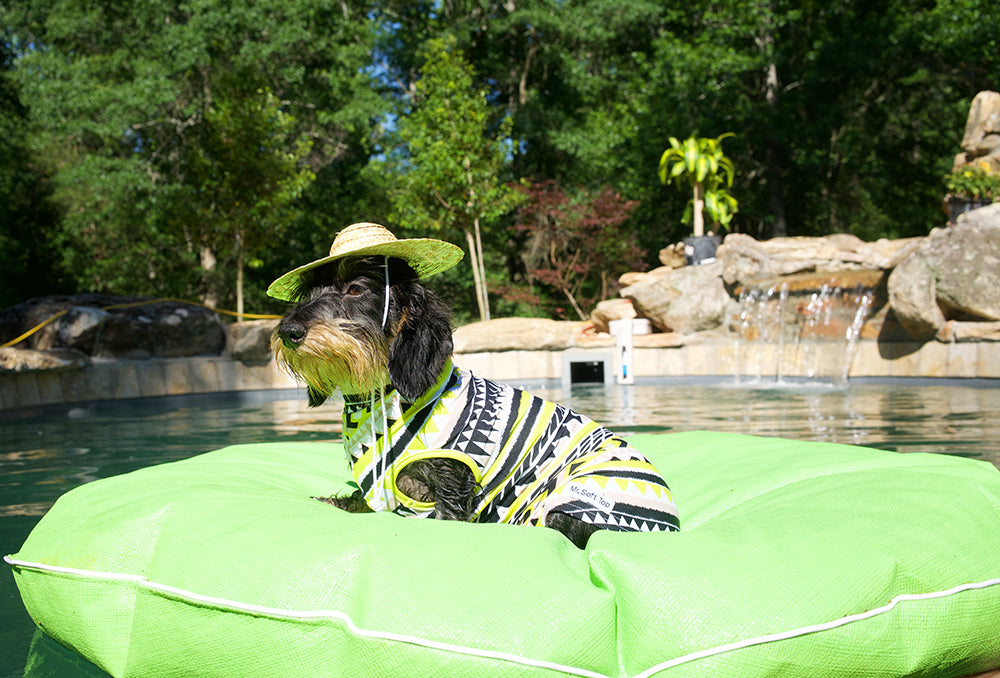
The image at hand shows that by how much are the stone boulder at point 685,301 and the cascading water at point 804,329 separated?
0.53 metres

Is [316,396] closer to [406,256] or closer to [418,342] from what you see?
[418,342]

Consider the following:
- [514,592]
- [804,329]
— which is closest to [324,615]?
[514,592]

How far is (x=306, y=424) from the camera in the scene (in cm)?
781

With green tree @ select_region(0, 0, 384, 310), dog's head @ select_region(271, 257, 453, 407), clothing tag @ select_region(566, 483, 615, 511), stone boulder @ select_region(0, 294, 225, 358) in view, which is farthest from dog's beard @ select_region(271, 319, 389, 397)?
green tree @ select_region(0, 0, 384, 310)

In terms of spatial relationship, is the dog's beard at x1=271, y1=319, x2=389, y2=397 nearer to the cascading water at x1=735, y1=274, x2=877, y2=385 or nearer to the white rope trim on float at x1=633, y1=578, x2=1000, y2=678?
the white rope trim on float at x1=633, y1=578, x2=1000, y2=678

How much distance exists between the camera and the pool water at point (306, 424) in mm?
4445

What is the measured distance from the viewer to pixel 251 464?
11.6 ft

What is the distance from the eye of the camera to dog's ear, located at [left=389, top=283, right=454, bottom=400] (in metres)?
2.69

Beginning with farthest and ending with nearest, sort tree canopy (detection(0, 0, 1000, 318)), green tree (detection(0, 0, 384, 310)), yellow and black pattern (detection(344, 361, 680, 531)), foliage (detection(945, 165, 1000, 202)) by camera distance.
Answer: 1. tree canopy (detection(0, 0, 1000, 318))
2. green tree (detection(0, 0, 384, 310))
3. foliage (detection(945, 165, 1000, 202))
4. yellow and black pattern (detection(344, 361, 680, 531))

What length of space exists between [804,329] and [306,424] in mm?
8675

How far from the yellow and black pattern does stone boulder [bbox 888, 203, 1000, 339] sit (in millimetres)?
9746

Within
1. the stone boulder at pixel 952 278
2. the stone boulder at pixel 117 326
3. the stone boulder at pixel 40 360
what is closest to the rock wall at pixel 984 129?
the stone boulder at pixel 952 278

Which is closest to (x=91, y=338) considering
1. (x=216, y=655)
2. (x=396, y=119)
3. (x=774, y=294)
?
(x=216, y=655)

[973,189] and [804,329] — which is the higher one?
[973,189]
